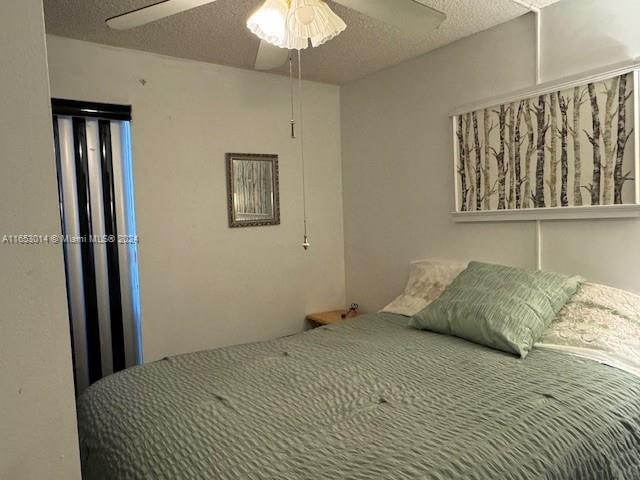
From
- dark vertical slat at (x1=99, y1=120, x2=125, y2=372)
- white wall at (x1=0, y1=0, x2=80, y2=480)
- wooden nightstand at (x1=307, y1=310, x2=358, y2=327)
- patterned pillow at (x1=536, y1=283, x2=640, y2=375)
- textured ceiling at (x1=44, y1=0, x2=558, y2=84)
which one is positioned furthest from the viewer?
wooden nightstand at (x1=307, y1=310, x2=358, y2=327)

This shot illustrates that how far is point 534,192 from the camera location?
2205mm

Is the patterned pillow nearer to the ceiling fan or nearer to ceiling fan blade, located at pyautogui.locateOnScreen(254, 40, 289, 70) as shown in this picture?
the ceiling fan

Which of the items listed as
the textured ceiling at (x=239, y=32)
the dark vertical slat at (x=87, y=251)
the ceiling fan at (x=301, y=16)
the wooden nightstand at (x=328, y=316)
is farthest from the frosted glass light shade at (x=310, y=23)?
the wooden nightstand at (x=328, y=316)

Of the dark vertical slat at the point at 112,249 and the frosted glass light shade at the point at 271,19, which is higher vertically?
the frosted glass light shade at the point at 271,19

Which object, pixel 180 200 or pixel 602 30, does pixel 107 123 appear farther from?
pixel 602 30

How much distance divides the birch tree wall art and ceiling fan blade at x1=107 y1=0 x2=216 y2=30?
5.34 ft

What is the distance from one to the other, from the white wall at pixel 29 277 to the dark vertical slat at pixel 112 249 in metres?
2.03

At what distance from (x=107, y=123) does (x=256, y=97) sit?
100 cm

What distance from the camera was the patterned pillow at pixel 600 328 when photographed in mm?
1605

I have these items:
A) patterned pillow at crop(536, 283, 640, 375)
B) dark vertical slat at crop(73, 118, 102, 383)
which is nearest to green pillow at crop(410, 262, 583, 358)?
patterned pillow at crop(536, 283, 640, 375)

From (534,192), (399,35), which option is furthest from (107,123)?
(534,192)

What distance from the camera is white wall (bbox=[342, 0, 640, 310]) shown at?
76.7 inches

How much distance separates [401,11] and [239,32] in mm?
1116

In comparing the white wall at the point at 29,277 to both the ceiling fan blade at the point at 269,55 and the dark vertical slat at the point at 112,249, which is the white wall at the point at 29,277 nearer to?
the ceiling fan blade at the point at 269,55
